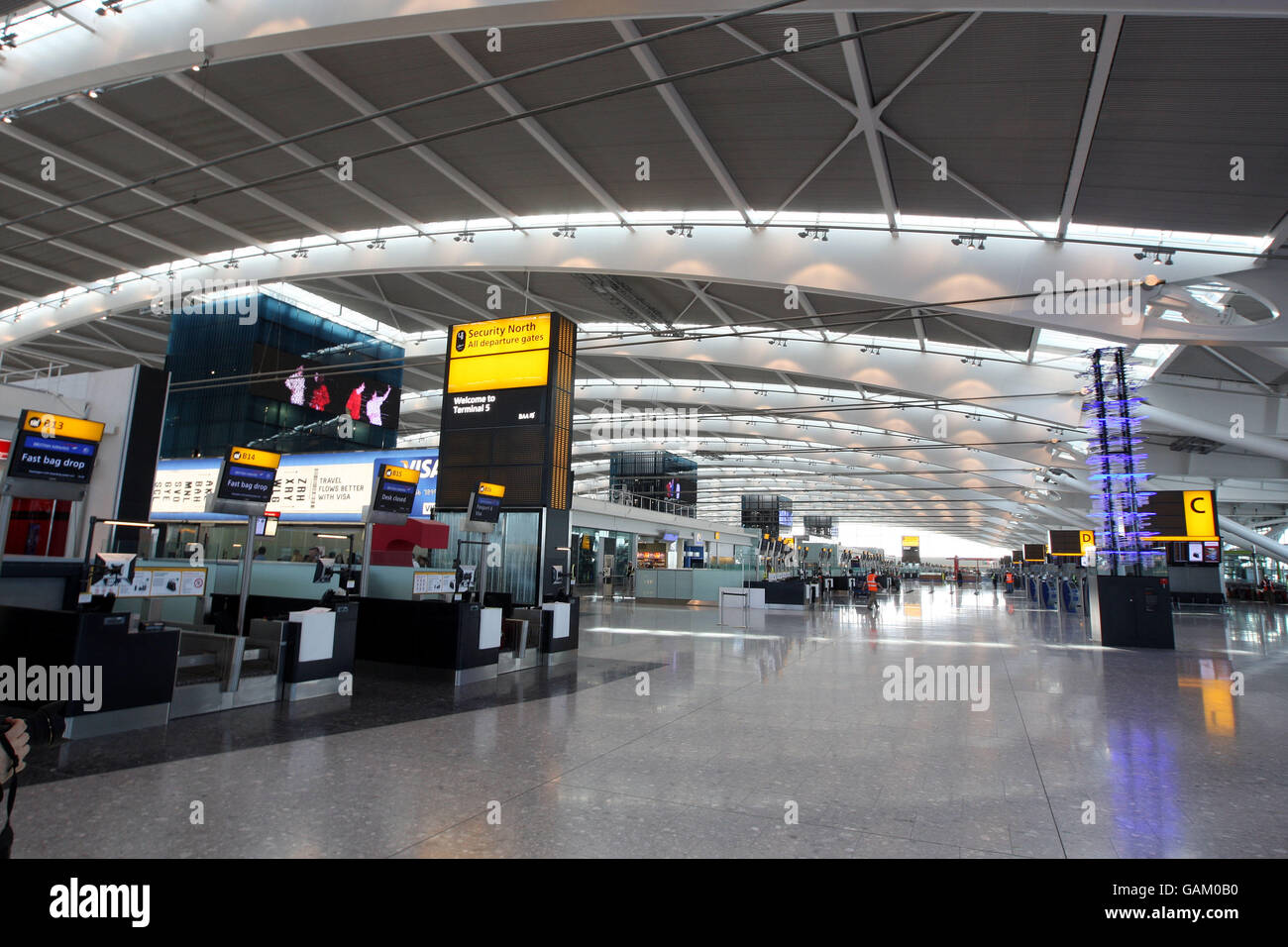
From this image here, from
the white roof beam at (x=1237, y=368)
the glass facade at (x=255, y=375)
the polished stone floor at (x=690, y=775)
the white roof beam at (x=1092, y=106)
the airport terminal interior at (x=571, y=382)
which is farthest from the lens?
the glass facade at (x=255, y=375)

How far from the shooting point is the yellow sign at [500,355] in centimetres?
1216

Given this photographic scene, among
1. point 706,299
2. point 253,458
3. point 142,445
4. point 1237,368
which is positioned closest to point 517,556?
point 253,458

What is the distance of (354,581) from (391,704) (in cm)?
392

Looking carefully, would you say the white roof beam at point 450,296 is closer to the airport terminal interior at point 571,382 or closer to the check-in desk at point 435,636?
the airport terminal interior at point 571,382

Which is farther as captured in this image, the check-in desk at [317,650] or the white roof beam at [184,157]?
the white roof beam at [184,157]

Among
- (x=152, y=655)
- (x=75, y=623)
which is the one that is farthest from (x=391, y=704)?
(x=75, y=623)

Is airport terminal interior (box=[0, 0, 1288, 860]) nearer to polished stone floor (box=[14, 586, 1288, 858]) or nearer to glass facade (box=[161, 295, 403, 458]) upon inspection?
polished stone floor (box=[14, 586, 1288, 858])

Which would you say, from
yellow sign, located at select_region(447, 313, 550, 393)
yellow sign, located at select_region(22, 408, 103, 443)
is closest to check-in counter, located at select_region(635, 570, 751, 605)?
yellow sign, located at select_region(447, 313, 550, 393)

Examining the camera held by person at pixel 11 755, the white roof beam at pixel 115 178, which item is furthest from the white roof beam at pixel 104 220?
the camera held by person at pixel 11 755

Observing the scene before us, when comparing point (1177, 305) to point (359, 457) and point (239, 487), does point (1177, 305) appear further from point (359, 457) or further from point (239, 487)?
point (359, 457)

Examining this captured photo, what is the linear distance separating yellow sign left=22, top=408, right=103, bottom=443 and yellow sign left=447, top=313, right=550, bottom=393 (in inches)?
241

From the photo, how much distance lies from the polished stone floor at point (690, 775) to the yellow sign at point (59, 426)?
3.53m

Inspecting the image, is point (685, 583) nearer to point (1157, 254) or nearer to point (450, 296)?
point (450, 296)

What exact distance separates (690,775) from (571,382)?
897 centimetres
